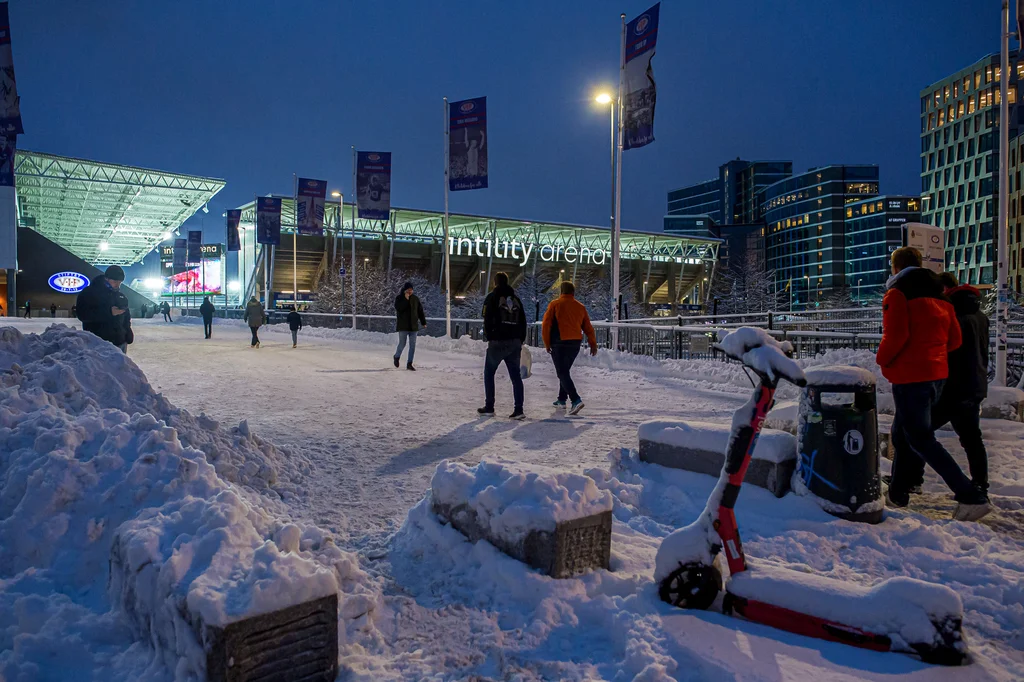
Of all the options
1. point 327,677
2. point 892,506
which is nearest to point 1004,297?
point 892,506

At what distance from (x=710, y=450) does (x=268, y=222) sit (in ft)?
105

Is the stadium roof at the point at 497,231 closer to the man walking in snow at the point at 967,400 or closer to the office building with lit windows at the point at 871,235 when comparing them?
the office building with lit windows at the point at 871,235

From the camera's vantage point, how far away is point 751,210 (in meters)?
169

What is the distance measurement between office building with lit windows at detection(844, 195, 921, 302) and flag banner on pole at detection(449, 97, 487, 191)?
4113 inches

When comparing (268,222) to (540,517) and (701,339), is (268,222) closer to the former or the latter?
(701,339)

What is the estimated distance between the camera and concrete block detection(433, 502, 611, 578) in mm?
3400

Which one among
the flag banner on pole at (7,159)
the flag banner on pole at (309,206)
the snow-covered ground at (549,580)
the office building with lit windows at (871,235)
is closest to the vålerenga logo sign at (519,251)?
the flag banner on pole at (309,206)

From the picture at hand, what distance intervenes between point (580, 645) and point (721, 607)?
0.77 metres

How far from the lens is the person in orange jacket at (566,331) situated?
8.74 metres

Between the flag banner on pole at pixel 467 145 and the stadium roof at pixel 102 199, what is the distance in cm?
3525

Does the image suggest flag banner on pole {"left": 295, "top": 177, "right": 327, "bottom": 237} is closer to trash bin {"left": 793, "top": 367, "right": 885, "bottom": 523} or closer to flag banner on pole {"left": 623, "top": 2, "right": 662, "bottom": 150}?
flag banner on pole {"left": 623, "top": 2, "right": 662, "bottom": 150}

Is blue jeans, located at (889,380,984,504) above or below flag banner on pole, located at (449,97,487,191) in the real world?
below

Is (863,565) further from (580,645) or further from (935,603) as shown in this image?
(580,645)

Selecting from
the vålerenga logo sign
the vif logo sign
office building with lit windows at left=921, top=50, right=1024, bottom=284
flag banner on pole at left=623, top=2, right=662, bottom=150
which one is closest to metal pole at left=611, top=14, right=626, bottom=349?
flag banner on pole at left=623, top=2, right=662, bottom=150
